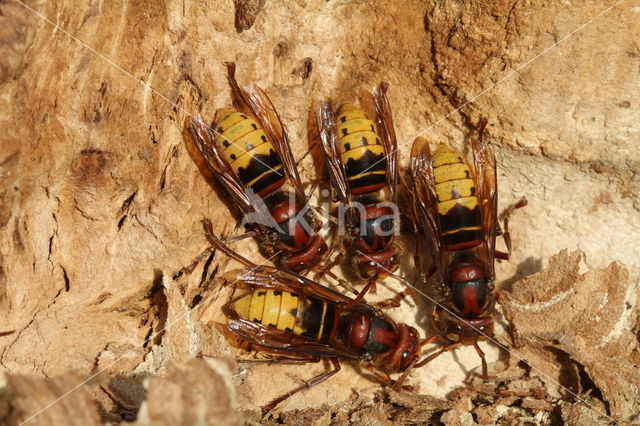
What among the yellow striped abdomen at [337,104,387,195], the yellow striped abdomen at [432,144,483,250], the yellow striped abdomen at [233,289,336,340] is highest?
the yellow striped abdomen at [337,104,387,195]

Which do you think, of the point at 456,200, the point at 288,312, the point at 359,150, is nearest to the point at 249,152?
the point at 359,150

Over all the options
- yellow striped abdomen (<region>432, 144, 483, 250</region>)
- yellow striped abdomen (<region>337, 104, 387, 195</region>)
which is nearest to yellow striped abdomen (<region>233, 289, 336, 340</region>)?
yellow striped abdomen (<region>337, 104, 387, 195</region>)

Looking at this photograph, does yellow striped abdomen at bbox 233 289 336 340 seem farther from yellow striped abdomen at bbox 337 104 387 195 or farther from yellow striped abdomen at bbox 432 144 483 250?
yellow striped abdomen at bbox 432 144 483 250

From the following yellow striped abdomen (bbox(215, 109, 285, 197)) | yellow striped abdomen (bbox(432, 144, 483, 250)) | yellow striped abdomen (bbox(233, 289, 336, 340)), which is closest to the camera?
yellow striped abdomen (bbox(215, 109, 285, 197))

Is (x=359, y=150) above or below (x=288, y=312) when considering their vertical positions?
A: above

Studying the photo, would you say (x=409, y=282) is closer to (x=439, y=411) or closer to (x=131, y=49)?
(x=439, y=411)

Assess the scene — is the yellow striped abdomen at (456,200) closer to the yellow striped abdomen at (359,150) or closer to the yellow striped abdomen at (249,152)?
the yellow striped abdomen at (359,150)

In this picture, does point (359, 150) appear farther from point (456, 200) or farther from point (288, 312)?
point (288, 312)
